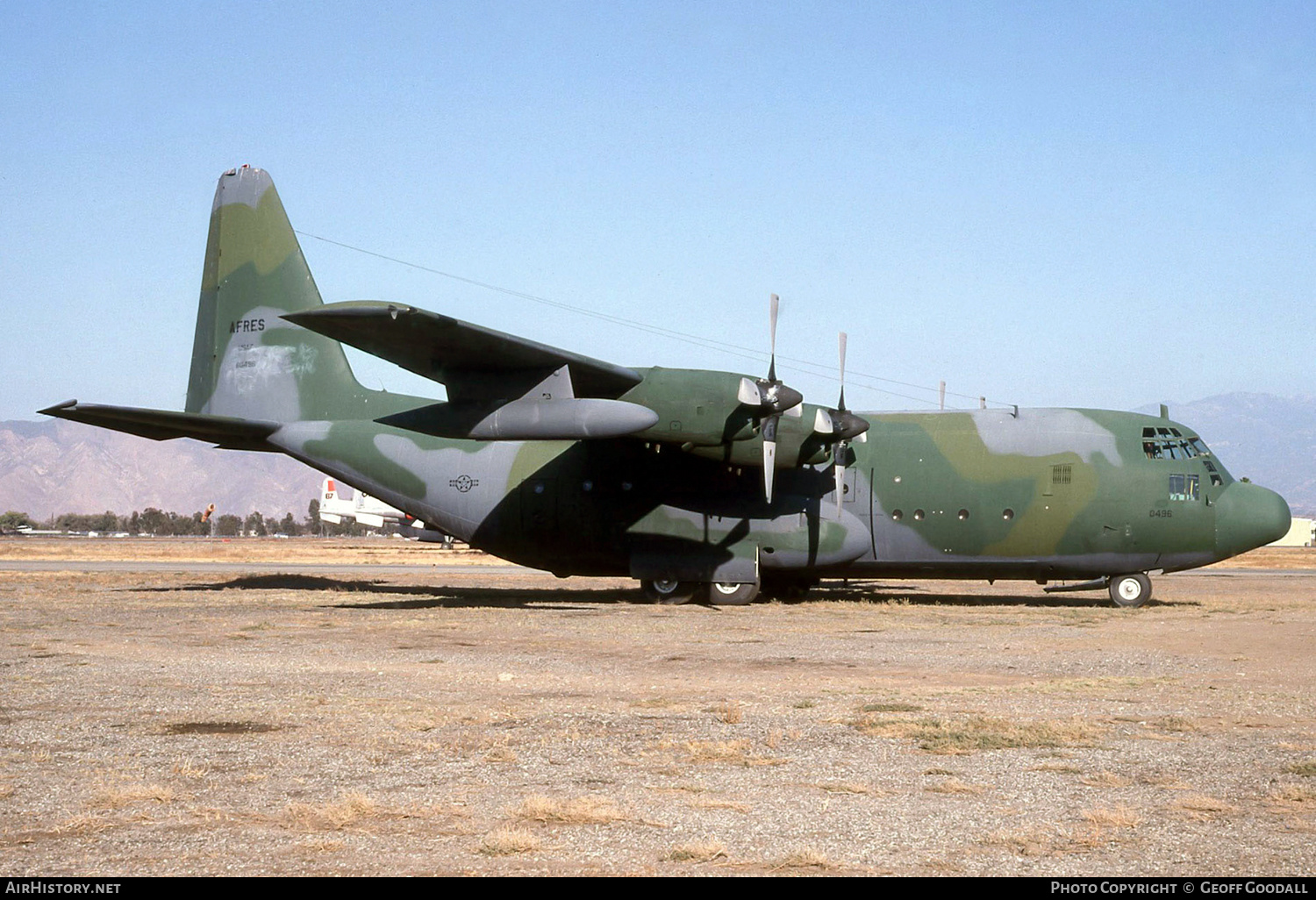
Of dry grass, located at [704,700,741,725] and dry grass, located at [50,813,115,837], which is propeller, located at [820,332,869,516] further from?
dry grass, located at [50,813,115,837]

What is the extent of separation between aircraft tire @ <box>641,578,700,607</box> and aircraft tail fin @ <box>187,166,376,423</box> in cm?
813

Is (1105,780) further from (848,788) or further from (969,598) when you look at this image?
(969,598)

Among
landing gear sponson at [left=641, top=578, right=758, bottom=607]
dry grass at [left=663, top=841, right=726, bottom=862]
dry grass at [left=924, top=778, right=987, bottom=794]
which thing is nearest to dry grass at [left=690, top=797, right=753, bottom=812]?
dry grass at [left=663, top=841, right=726, bottom=862]

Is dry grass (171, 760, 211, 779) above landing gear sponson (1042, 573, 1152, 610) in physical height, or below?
below

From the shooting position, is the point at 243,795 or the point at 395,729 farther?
the point at 395,729

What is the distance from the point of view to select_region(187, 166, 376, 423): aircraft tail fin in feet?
92.0

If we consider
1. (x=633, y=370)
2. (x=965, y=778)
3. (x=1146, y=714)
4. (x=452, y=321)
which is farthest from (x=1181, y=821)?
(x=633, y=370)

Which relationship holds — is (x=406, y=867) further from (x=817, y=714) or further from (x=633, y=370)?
(x=633, y=370)

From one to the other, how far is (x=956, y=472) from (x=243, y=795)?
772 inches

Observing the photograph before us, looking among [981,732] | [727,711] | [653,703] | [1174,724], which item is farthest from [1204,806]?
[653,703]

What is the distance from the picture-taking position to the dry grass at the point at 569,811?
6922mm

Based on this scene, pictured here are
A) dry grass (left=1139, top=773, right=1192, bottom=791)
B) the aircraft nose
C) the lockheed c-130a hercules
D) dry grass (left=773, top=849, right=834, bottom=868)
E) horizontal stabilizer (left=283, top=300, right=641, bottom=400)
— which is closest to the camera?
dry grass (left=773, top=849, right=834, bottom=868)

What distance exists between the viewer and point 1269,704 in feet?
37.1

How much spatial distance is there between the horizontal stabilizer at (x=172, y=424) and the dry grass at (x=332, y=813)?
17.1m
